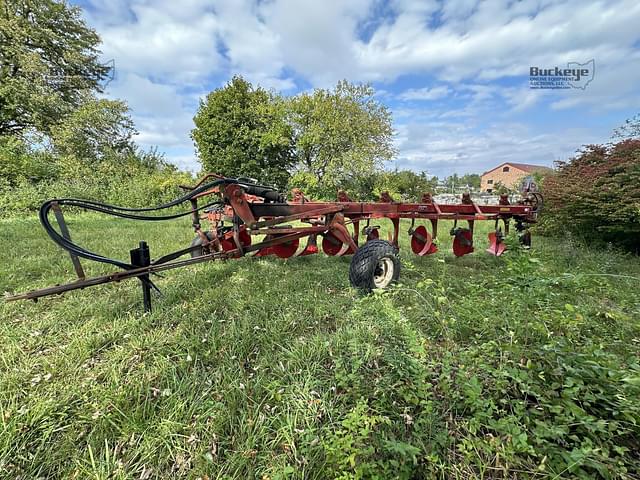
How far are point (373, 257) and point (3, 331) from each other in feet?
10.1

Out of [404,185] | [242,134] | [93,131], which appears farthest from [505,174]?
[93,131]

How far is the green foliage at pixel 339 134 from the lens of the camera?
1530cm

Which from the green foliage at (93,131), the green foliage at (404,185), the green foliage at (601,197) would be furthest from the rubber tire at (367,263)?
the green foliage at (93,131)

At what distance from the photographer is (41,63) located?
13.6m

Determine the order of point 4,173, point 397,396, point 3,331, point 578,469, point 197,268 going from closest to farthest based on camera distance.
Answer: point 578,469
point 397,396
point 3,331
point 197,268
point 4,173

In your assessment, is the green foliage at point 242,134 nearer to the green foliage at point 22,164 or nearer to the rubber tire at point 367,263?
the green foliage at point 22,164

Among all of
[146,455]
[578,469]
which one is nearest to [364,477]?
[578,469]

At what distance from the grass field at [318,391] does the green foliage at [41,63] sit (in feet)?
54.5

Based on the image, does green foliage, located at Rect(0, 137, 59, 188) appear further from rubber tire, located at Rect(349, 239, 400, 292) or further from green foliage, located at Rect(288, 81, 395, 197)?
rubber tire, located at Rect(349, 239, 400, 292)

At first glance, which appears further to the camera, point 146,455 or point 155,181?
point 155,181

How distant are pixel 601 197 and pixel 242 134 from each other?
51.0 ft

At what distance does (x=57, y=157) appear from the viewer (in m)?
14.1

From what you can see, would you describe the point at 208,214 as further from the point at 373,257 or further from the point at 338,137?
the point at 338,137

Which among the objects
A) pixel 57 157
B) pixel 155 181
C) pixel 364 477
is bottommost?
pixel 364 477
